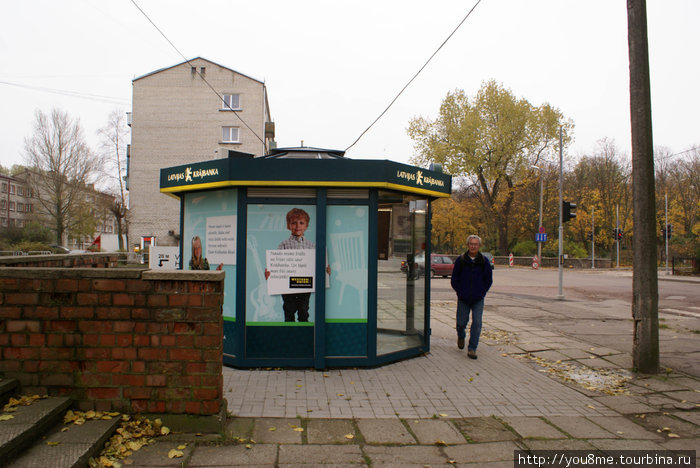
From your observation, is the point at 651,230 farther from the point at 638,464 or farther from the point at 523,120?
the point at 523,120

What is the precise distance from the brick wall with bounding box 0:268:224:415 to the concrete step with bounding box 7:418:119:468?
0.99 feet

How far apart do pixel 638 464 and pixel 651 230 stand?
3.76 meters

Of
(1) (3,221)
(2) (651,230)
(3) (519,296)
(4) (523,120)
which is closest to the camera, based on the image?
(2) (651,230)

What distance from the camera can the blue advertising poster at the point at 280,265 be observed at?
18.7ft

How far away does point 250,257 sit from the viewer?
5762 mm

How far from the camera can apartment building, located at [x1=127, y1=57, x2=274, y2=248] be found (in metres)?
35.3

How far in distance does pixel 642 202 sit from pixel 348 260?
13.5ft

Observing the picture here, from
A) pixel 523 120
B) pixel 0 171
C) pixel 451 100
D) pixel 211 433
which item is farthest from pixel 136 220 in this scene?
pixel 0 171

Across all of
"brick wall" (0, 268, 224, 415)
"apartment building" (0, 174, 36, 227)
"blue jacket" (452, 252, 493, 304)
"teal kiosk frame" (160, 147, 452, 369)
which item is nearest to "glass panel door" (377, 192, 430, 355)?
"teal kiosk frame" (160, 147, 452, 369)

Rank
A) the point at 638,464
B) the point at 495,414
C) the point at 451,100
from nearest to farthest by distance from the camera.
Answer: the point at 638,464
the point at 495,414
the point at 451,100

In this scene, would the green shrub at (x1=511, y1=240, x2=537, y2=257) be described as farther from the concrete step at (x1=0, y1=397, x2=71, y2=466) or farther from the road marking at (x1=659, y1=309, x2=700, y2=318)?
the concrete step at (x1=0, y1=397, x2=71, y2=466)

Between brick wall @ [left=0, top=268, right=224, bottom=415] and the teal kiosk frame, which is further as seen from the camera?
the teal kiosk frame

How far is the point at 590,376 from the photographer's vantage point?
593 centimetres

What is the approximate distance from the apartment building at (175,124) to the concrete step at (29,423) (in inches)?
1312
